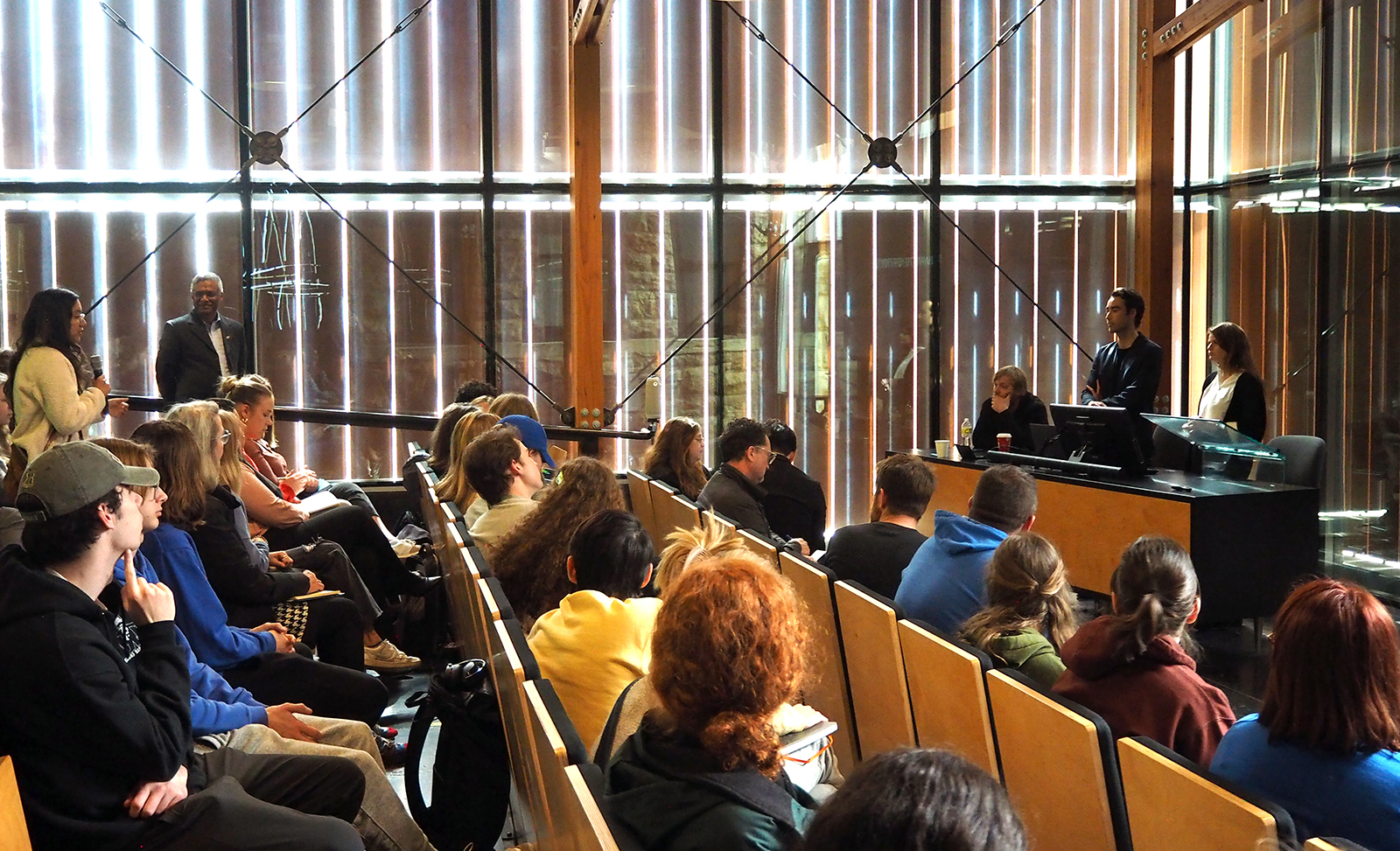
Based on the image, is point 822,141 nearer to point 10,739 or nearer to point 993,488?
point 993,488

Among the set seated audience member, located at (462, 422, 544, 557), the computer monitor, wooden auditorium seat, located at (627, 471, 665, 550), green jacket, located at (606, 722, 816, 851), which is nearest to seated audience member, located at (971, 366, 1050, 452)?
the computer monitor

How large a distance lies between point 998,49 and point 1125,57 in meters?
0.91

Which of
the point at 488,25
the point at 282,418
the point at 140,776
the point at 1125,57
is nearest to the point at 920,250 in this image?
the point at 1125,57

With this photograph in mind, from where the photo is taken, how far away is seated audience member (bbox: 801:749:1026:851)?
0.89 metres

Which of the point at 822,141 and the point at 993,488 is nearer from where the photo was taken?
the point at 993,488

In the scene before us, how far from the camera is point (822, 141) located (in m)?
7.70

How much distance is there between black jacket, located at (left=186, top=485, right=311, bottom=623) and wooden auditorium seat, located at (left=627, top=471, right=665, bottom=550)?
5.75 feet

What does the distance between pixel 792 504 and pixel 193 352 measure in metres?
3.88

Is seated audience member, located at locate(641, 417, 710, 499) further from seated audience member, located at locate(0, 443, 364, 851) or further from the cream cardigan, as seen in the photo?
seated audience member, located at locate(0, 443, 364, 851)

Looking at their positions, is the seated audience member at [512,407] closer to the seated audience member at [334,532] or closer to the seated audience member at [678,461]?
the seated audience member at [678,461]

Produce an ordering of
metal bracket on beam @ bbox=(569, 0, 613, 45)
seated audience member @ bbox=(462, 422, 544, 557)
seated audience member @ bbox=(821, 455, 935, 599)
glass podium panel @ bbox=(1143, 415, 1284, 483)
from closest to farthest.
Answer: seated audience member @ bbox=(821, 455, 935, 599) < seated audience member @ bbox=(462, 422, 544, 557) < glass podium panel @ bbox=(1143, 415, 1284, 483) < metal bracket on beam @ bbox=(569, 0, 613, 45)

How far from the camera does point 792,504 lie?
4.97 meters

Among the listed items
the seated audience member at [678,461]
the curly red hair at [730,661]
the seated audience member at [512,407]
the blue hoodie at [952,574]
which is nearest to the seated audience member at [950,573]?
the blue hoodie at [952,574]

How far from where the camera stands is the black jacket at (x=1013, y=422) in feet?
21.7
